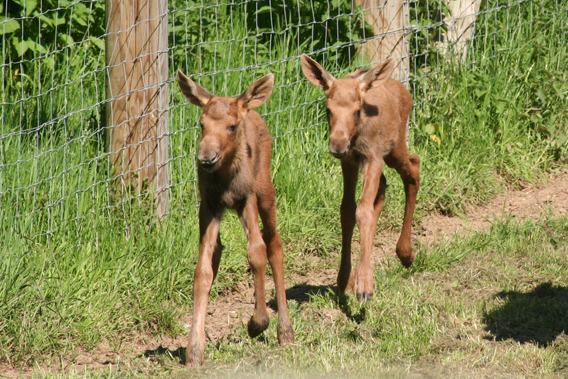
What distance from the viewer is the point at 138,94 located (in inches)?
236

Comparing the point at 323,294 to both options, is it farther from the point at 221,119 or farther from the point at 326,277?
the point at 221,119

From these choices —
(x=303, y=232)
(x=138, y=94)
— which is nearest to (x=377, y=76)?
(x=303, y=232)

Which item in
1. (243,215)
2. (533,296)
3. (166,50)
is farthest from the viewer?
(166,50)

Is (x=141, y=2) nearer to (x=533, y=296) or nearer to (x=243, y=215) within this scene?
(x=243, y=215)

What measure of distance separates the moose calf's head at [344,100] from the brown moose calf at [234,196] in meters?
0.51

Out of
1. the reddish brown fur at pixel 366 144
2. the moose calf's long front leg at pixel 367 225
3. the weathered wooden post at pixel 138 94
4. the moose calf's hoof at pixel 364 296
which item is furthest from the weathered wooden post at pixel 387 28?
the moose calf's hoof at pixel 364 296

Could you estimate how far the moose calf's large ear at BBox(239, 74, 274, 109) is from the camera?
5113mm

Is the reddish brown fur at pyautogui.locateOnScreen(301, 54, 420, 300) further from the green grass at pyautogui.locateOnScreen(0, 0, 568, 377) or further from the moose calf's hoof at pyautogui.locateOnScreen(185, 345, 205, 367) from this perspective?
the moose calf's hoof at pyautogui.locateOnScreen(185, 345, 205, 367)

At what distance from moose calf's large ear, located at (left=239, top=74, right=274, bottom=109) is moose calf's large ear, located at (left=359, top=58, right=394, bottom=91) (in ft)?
2.64

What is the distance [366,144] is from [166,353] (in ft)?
6.48

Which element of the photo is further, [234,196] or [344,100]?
[344,100]

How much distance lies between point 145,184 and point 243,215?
127 centimetres

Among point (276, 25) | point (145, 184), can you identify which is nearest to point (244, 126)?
point (145, 184)

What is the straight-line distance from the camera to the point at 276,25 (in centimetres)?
810
